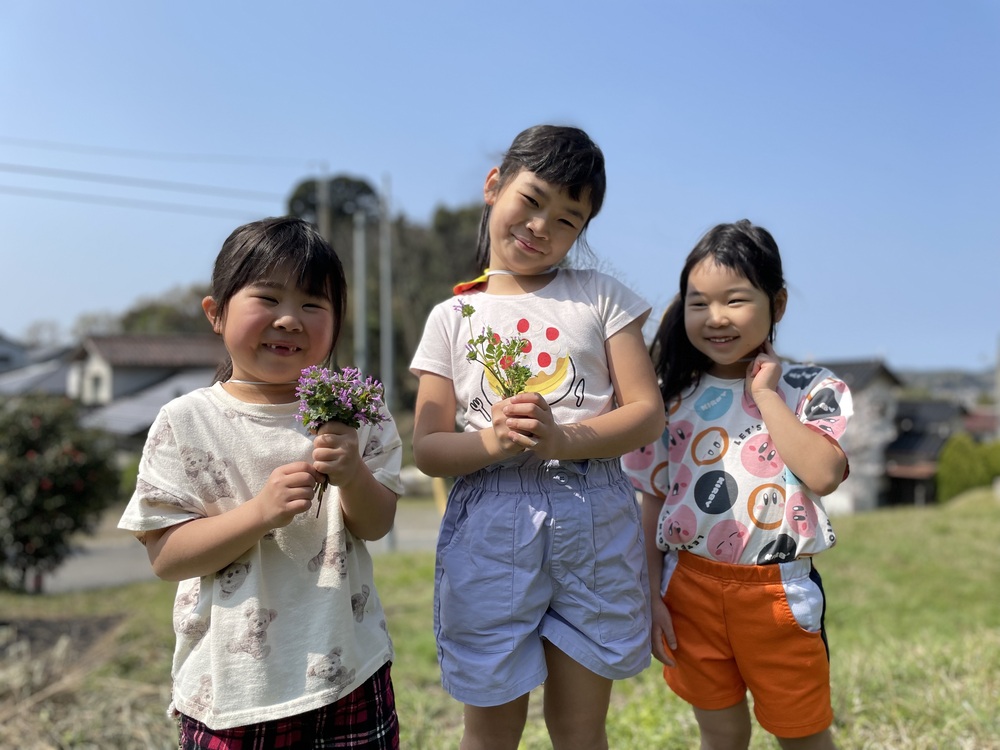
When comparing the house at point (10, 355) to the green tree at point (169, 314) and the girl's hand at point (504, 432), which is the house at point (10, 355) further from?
the girl's hand at point (504, 432)

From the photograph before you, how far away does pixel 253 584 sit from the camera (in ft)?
5.51

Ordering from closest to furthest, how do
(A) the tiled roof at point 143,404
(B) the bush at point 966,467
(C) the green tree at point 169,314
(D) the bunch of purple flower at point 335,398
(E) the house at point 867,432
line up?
(D) the bunch of purple flower at point 335,398
(B) the bush at point 966,467
(A) the tiled roof at point 143,404
(E) the house at point 867,432
(C) the green tree at point 169,314

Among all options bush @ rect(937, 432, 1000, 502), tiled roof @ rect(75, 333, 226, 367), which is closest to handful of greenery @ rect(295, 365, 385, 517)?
bush @ rect(937, 432, 1000, 502)

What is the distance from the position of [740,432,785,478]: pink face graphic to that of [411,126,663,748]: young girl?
1.01 ft

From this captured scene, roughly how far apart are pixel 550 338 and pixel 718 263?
496 millimetres

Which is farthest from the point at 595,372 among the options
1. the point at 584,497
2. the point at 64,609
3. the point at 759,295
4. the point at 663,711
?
the point at 64,609

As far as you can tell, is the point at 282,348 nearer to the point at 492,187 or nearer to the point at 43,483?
the point at 492,187

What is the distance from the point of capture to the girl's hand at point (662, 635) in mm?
2070

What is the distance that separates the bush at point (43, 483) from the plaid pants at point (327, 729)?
915 centimetres

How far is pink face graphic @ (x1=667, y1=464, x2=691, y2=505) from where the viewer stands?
209 centimetres

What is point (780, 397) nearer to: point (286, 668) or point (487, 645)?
point (487, 645)

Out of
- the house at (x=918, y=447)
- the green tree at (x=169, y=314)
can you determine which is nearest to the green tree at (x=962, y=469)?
the house at (x=918, y=447)

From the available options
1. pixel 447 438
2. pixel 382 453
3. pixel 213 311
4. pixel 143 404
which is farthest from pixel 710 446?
pixel 143 404

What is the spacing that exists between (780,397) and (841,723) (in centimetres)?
165
